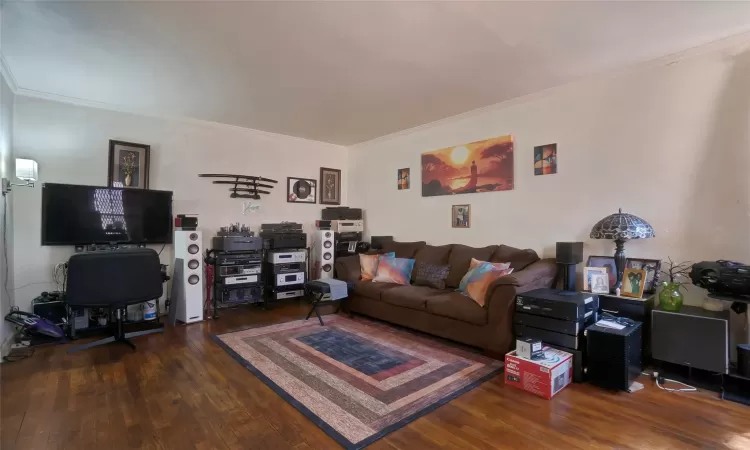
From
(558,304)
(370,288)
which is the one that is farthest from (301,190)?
(558,304)

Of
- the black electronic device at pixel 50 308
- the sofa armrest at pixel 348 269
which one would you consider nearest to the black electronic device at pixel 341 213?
the sofa armrest at pixel 348 269

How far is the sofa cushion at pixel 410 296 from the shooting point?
3612 millimetres

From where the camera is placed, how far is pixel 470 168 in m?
4.43

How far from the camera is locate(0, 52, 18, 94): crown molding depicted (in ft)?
9.83

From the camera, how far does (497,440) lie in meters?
1.91

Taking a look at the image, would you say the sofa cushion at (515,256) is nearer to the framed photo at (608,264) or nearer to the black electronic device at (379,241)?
the framed photo at (608,264)

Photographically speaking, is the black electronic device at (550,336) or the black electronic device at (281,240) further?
the black electronic device at (281,240)

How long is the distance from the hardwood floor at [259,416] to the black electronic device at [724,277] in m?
0.74

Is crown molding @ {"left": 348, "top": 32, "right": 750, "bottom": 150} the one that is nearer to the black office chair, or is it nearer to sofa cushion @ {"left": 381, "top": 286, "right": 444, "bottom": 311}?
sofa cushion @ {"left": 381, "top": 286, "right": 444, "bottom": 311}

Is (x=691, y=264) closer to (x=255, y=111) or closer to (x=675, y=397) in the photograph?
(x=675, y=397)

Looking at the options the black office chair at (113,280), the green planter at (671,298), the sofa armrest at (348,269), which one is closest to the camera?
the green planter at (671,298)

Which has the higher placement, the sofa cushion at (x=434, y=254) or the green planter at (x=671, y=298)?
the sofa cushion at (x=434, y=254)

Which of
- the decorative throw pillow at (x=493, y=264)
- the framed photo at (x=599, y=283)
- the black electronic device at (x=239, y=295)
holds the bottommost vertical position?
the black electronic device at (x=239, y=295)

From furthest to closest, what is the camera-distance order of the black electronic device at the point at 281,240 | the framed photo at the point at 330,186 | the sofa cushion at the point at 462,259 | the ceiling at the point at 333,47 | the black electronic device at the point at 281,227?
1. the framed photo at the point at 330,186
2. the black electronic device at the point at 281,227
3. the black electronic device at the point at 281,240
4. the sofa cushion at the point at 462,259
5. the ceiling at the point at 333,47
